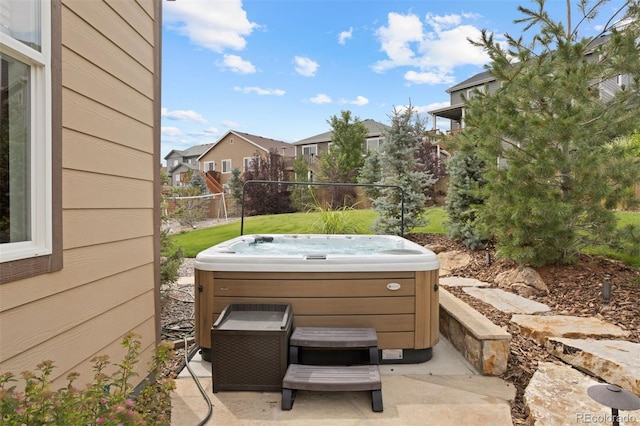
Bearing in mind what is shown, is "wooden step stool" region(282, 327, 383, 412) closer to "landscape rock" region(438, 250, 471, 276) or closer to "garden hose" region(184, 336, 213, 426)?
"garden hose" region(184, 336, 213, 426)

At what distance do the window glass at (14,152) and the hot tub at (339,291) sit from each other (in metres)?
1.31

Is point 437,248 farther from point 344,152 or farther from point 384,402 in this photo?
point 344,152

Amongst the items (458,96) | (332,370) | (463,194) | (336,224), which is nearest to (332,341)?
(332,370)

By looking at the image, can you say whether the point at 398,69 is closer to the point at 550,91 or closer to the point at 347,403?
the point at 550,91

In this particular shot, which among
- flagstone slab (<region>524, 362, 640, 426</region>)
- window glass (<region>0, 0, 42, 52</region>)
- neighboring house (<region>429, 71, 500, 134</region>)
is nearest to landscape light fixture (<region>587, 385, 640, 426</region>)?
flagstone slab (<region>524, 362, 640, 426</region>)

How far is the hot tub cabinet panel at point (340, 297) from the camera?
2.62 meters

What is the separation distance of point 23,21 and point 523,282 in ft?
14.3

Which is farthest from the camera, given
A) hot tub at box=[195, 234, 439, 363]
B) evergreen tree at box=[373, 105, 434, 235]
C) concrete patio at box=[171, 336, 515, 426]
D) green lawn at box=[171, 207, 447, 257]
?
green lawn at box=[171, 207, 447, 257]

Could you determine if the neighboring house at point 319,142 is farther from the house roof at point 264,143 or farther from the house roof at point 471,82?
the house roof at point 471,82

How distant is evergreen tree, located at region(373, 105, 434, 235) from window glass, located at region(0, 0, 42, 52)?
226 inches

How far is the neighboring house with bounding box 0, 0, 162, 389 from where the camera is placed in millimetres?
1387

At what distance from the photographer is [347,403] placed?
2.12 m

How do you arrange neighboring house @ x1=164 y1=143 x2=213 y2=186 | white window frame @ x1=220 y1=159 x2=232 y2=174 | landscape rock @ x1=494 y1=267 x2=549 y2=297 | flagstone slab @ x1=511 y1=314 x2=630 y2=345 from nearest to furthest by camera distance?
flagstone slab @ x1=511 y1=314 x2=630 y2=345
landscape rock @ x1=494 y1=267 x2=549 y2=297
white window frame @ x1=220 y1=159 x2=232 y2=174
neighboring house @ x1=164 y1=143 x2=213 y2=186

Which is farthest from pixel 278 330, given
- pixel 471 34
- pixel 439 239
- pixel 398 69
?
pixel 398 69
